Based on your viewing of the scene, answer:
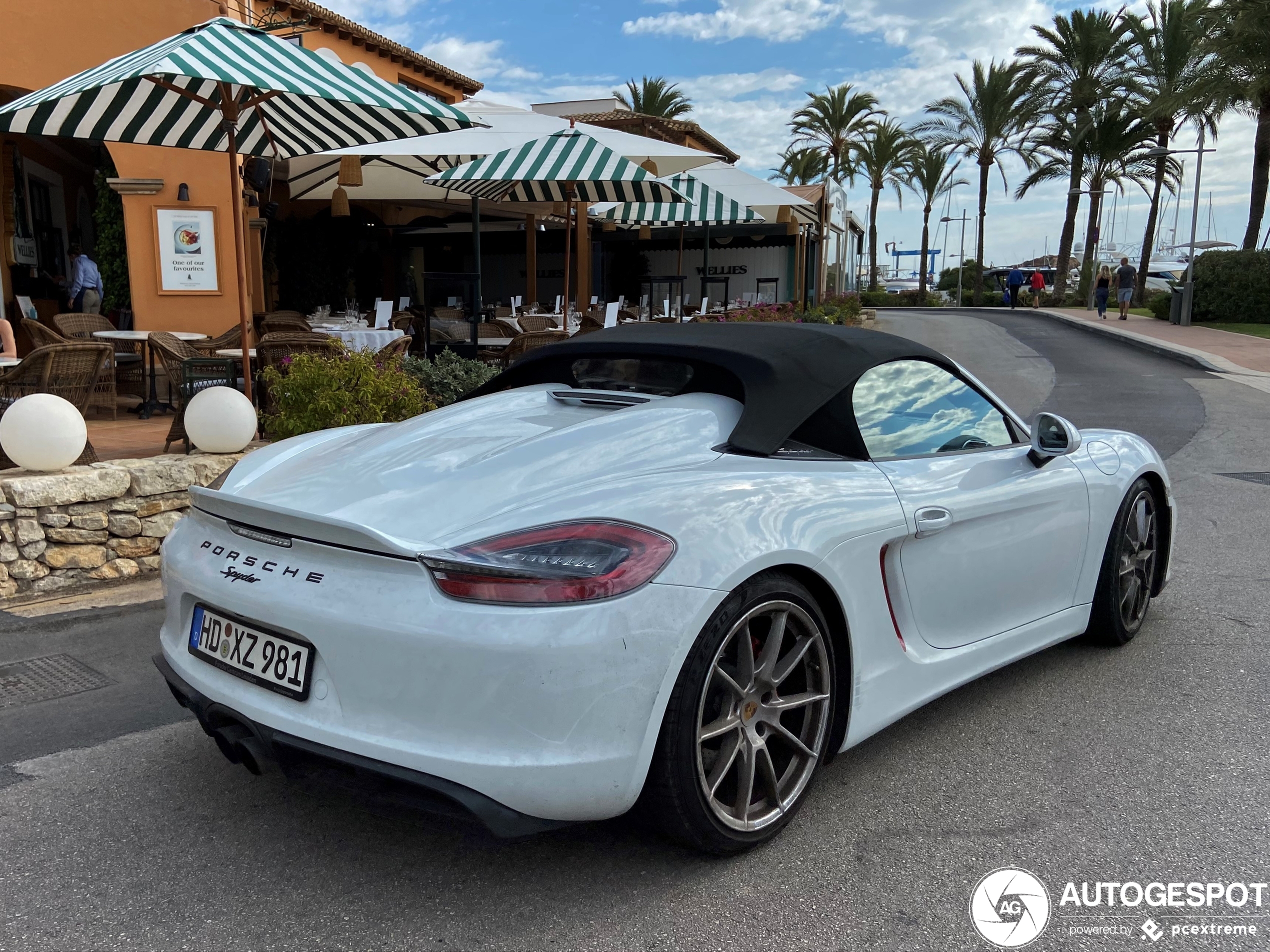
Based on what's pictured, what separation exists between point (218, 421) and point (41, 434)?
92 centimetres

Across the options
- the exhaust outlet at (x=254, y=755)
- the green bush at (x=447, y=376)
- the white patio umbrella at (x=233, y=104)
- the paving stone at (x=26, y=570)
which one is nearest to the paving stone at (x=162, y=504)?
the paving stone at (x=26, y=570)

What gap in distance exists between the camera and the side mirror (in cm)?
355

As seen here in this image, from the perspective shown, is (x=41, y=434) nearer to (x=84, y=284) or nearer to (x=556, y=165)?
(x=556, y=165)

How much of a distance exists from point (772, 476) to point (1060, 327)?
26.5m

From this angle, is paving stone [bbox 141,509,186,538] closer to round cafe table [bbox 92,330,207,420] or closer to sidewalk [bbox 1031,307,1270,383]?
round cafe table [bbox 92,330,207,420]

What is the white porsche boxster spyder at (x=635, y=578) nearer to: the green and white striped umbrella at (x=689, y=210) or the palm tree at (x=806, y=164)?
the green and white striped umbrella at (x=689, y=210)

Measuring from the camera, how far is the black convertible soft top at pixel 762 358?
2.95 meters

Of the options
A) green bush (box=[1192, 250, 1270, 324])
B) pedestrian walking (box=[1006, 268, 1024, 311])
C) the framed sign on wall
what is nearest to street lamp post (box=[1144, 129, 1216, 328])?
green bush (box=[1192, 250, 1270, 324])

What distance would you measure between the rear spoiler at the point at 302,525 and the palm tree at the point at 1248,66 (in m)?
28.6

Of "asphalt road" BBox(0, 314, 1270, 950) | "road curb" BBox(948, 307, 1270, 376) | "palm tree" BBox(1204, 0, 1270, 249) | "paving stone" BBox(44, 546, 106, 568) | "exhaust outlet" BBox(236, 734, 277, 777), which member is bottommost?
"asphalt road" BBox(0, 314, 1270, 950)

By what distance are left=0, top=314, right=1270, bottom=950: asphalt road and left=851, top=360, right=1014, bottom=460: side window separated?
974 mm

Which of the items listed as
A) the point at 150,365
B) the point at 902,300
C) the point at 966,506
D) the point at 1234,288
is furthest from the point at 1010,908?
the point at 902,300

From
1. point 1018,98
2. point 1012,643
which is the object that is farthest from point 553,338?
point 1018,98

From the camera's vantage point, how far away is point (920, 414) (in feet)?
11.1
